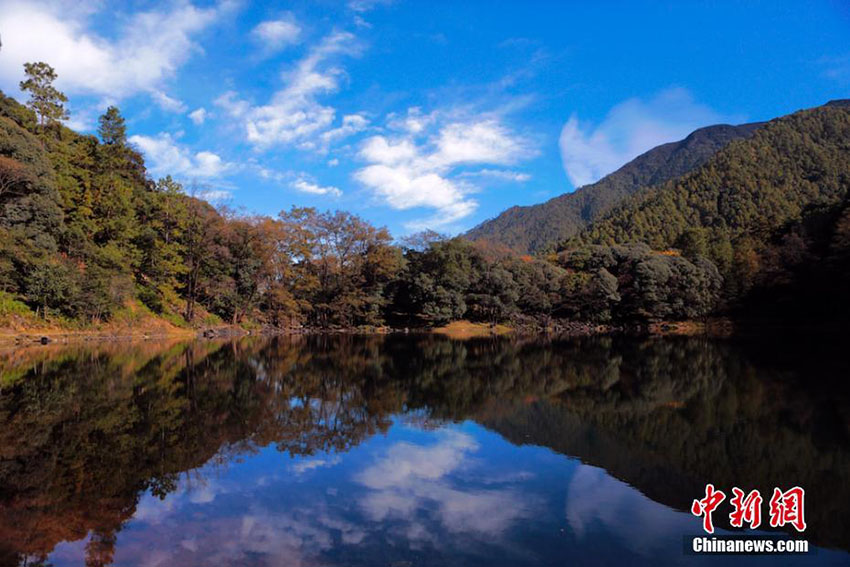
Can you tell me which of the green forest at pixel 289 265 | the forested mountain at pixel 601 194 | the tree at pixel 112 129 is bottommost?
the green forest at pixel 289 265

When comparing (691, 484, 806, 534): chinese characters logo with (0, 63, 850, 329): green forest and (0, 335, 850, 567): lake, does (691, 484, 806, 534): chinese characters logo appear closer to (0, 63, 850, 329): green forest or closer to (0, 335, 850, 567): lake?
(0, 335, 850, 567): lake

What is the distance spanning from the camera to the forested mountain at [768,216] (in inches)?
1721

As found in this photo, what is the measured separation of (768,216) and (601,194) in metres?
95.6

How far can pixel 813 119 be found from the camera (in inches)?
3575

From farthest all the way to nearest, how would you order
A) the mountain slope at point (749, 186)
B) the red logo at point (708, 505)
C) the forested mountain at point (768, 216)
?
the mountain slope at point (749, 186) → the forested mountain at point (768, 216) → the red logo at point (708, 505)

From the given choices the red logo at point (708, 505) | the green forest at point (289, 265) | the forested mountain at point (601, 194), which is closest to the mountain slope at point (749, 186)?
the green forest at point (289, 265)

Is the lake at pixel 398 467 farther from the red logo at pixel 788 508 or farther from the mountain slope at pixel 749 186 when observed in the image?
the mountain slope at pixel 749 186

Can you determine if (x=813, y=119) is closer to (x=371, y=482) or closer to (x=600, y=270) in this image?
(x=600, y=270)

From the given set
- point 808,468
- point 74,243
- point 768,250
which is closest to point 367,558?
point 808,468

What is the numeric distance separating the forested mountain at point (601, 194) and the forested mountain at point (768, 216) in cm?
3091

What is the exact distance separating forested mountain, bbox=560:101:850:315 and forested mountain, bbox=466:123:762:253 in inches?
1217

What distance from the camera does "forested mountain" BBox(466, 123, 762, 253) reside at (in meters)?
132

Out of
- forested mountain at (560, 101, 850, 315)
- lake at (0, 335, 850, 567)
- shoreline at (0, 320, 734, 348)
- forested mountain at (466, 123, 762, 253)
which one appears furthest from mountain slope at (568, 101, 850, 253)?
lake at (0, 335, 850, 567)

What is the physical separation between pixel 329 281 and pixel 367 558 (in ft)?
148
